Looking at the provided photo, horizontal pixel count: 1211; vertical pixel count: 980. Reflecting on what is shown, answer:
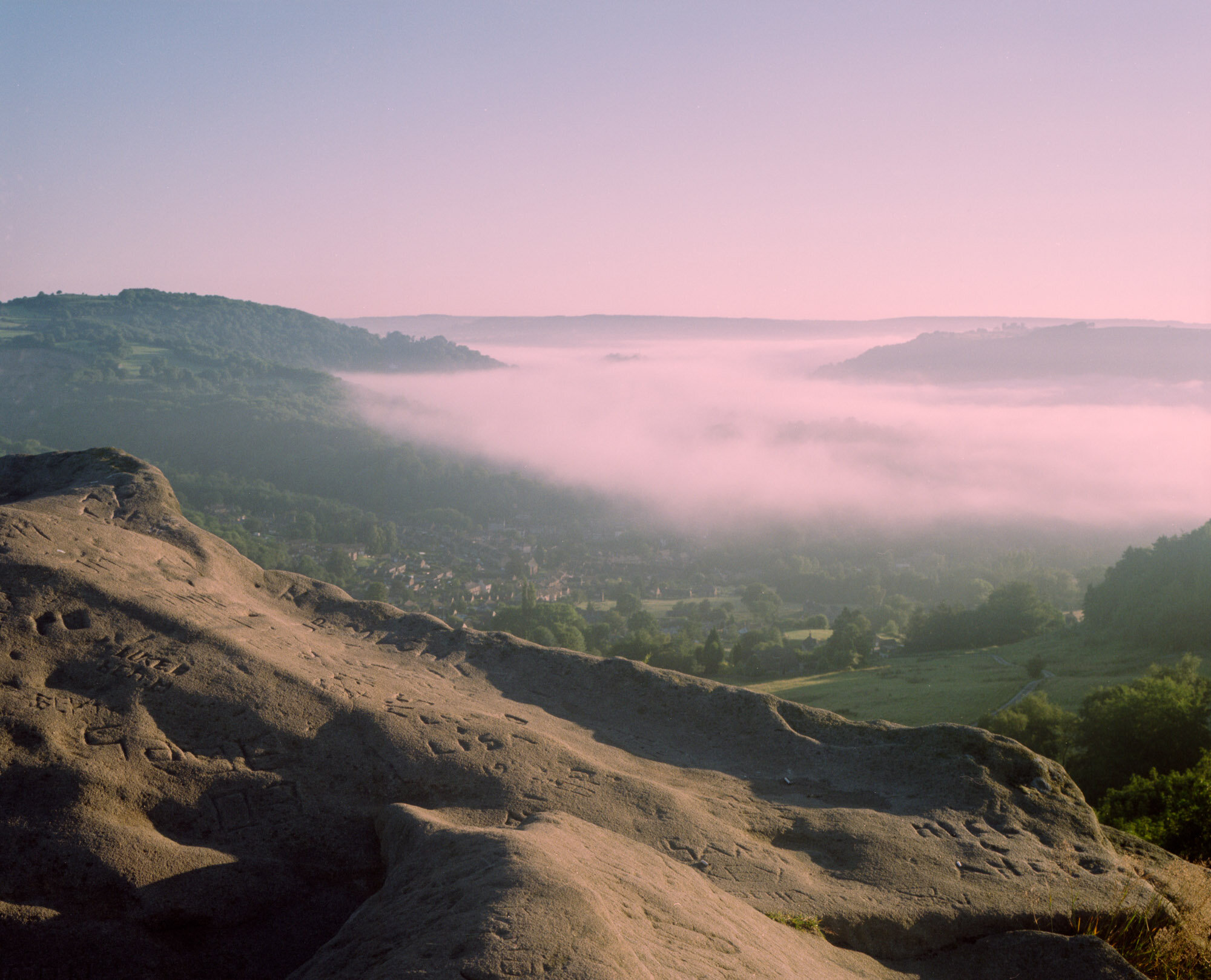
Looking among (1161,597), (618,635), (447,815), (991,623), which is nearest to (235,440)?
(618,635)

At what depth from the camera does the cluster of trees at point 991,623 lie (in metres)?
69.1

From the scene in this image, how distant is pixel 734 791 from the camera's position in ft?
35.8

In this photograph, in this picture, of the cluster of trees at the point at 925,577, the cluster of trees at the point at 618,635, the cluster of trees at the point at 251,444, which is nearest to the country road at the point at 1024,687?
the cluster of trees at the point at 618,635

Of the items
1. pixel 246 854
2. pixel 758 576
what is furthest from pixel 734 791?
pixel 758 576

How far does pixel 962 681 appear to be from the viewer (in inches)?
1929

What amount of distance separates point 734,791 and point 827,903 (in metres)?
2.55

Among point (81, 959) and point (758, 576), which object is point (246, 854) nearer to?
point (81, 959)

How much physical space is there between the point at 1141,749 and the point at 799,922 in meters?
22.2

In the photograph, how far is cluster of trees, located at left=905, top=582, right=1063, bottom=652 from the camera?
69.1 meters

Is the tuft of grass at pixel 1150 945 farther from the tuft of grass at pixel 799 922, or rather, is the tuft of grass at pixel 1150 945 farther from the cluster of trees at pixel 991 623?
the cluster of trees at pixel 991 623

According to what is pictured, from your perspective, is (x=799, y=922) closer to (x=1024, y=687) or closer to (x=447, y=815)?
(x=447, y=815)

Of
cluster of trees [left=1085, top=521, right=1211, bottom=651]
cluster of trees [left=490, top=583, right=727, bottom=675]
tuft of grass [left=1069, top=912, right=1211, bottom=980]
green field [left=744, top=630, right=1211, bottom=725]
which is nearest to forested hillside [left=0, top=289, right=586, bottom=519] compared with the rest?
cluster of trees [left=490, top=583, right=727, bottom=675]

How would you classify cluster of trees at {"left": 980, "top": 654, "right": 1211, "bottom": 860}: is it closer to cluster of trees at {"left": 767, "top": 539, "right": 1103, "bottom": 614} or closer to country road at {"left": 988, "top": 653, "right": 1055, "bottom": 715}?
country road at {"left": 988, "top": 653, "right": 1055, "bottom": 715}

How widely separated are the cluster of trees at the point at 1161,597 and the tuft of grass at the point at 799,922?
54879 millimetres
